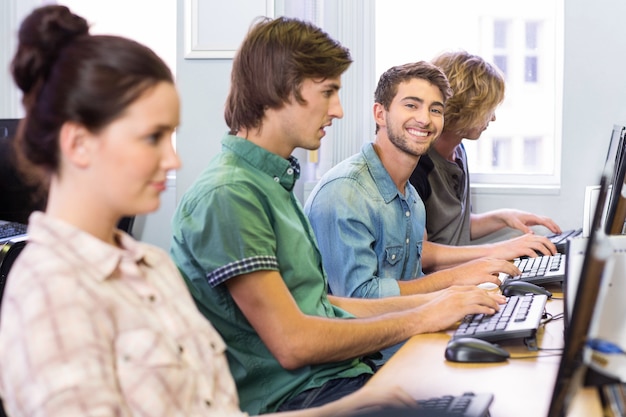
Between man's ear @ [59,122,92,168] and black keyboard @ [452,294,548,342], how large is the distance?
0.90 m

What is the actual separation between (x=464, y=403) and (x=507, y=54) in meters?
2.98

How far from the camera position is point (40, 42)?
3.54ft

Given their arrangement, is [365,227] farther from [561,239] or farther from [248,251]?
[561,239]

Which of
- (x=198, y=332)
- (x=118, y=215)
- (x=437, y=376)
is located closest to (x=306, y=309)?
(x=437, y=376)

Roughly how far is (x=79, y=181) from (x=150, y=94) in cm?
13

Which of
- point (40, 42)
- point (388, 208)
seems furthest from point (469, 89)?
point (40, 42)

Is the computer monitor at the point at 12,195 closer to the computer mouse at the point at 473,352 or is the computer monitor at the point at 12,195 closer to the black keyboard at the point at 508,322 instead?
the black keyboard at the point at 508,322

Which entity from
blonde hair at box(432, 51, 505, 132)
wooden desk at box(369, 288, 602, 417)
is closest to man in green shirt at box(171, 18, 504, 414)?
wooden desk at box(369, 288, 602, 417)

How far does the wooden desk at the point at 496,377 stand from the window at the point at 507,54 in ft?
7.70

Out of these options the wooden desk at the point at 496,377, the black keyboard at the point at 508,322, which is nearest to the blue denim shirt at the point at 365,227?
the black keyboard at the point at 508,322

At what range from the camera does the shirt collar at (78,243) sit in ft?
3.35

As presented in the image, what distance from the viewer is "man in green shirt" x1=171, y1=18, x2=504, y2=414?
5.37ft

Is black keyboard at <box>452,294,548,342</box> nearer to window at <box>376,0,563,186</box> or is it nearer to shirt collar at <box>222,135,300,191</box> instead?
shirt collar at <box>222,135,300,191</box>

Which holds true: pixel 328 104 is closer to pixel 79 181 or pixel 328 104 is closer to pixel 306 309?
pixel 306 309
